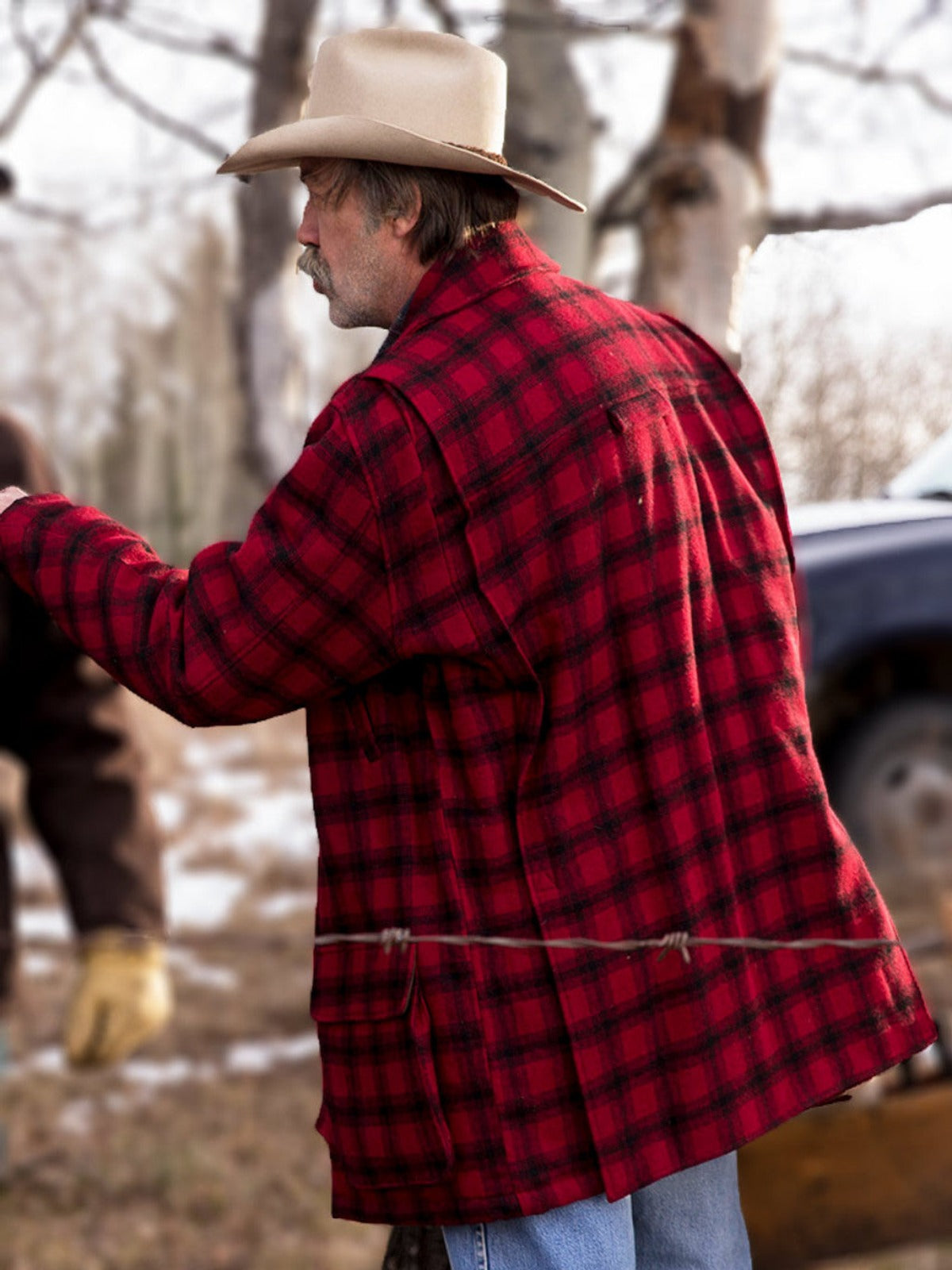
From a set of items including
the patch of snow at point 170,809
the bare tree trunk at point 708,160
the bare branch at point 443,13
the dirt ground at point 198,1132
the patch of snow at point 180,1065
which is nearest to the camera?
the dirt ground at point 198,1132

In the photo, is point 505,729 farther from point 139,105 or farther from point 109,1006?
point 139,105

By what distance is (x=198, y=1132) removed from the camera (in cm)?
445

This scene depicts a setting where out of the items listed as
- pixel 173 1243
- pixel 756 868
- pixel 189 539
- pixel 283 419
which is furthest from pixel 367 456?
pixel 189 539

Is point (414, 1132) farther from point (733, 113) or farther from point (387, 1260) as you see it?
point (733, 113)

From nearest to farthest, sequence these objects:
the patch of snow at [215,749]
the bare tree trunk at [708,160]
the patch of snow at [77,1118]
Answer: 1. the bare tree trunk at [708,160]
2. the patch of snow at [77,1118]
3. the patch of snow at [215,749]

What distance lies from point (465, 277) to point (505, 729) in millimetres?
429

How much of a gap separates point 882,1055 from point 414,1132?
46 cm

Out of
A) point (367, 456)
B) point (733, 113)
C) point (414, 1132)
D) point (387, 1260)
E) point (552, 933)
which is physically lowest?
point (387, 1260)

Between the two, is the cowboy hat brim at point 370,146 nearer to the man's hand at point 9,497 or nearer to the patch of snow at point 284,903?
the man's hand at point 9,497

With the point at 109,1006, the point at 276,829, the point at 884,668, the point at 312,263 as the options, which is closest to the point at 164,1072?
the point at 276,829

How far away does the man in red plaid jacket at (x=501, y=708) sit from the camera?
1.38 m

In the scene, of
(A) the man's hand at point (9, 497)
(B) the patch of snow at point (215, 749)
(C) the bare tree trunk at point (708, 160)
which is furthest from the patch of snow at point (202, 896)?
(A) the man's hand at point (9, 497)

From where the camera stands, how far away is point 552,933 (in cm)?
143

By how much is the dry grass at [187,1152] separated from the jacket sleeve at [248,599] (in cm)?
177
